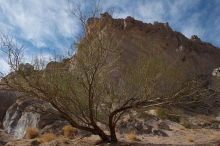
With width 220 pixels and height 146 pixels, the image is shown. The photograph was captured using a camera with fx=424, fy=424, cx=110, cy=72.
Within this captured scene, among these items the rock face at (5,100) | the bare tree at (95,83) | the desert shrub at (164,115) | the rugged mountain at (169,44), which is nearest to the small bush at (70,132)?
the bare tree at (95,83)

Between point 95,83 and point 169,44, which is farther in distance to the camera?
point 169,44

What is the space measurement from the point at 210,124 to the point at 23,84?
15.1 m

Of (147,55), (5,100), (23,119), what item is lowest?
(23,119)

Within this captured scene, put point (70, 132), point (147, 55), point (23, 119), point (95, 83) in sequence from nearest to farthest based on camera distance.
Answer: point (95, 83)
point (147, 55)
point (70, 132)
point (23, 119)

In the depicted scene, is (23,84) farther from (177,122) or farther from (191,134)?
(177,122)

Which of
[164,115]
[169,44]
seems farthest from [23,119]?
[169,44]

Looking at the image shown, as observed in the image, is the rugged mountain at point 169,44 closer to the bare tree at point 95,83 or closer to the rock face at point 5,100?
the rock face at point 5,100

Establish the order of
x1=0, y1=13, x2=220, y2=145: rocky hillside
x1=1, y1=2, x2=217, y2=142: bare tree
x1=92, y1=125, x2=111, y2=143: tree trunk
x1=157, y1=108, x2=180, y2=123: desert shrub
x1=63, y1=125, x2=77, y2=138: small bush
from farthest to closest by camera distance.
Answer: x1=157, y1=108, x2=180, y2=123: desert shrub → x1=63, y1=125, x2=77, y2=138: small bush → x1=0, y1=13, x2=220, y2=145: rocky hillside → x1=92, y1=125, x2=111, y2=143: tree trunk → x1=1, y1=2, x2=217, y2=142: bare tree

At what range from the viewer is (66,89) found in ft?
47.2

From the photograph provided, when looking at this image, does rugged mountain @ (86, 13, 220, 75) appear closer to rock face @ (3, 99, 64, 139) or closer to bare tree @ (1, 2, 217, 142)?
rock face @ (3, 99, 64, 139)

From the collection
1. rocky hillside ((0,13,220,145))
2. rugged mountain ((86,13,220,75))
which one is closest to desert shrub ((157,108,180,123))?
rocky hillside ((0,13,220,145))

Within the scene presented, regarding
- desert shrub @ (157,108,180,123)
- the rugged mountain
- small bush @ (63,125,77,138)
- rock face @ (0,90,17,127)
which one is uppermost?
the rugged mountain

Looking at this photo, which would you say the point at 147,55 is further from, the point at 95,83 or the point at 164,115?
the point at 164,115

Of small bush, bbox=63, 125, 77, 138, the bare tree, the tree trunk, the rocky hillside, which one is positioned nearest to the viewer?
the bare tree
